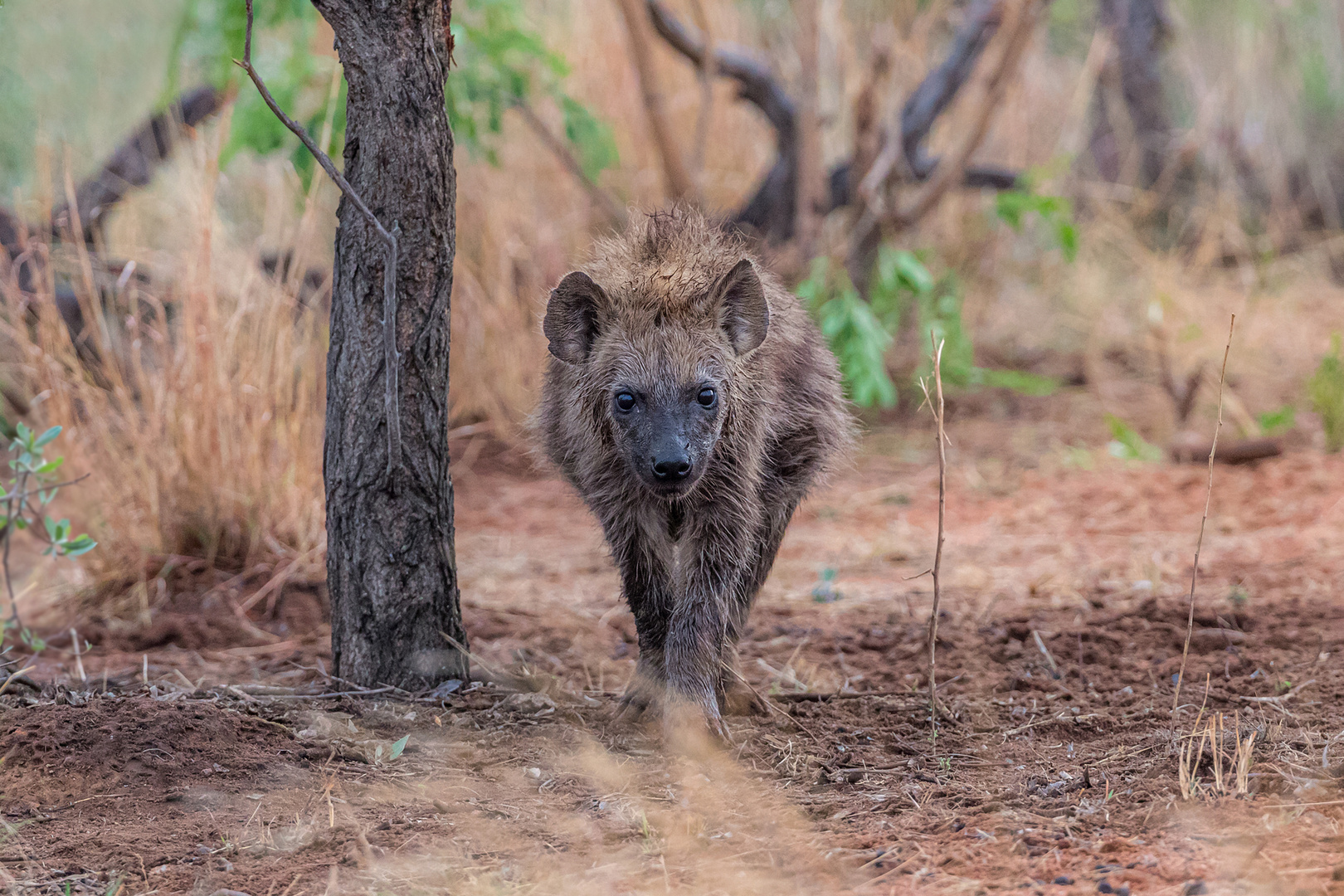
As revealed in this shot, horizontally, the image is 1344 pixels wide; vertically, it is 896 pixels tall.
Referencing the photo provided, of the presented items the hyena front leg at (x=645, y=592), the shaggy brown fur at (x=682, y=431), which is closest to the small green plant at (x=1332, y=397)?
the shaggy brown fur at (x=682, y=431)

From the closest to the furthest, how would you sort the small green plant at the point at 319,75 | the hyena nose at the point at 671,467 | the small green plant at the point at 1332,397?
1. the hyena nose at the point at 671,467
2. the small green plant at the point at 319,75
3. the small green plant at the point at 1332,397

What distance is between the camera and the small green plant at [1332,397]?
7.11m

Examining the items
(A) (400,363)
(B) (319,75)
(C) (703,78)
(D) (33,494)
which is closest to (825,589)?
(A) (400,363)

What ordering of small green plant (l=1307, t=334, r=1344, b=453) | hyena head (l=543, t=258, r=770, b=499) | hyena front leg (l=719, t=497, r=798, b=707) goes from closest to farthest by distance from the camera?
hyena head (l=543, t=258, r=770, b=499) < hyena front leg (l=719, t=497, r=798, b=707) < small green plant (l=1307, t=334, r=1344, b=453)

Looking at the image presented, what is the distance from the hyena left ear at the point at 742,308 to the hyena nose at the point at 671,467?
566 millimetres

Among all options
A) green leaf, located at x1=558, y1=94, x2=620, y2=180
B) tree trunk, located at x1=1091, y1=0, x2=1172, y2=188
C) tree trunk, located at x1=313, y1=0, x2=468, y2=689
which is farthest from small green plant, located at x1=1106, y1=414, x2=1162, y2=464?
tree trunk, located at x1=1091, y1=0, x2=1172, y2=188

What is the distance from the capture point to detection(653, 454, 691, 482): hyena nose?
11.5 ft

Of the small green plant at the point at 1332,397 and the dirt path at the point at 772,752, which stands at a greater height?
the small green plant at the point at 1332,397

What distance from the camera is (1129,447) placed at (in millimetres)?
7551

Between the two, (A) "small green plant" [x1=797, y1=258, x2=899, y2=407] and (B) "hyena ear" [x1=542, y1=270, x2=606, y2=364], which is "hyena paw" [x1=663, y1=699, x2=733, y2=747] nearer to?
(B) "hyena ear" [x1=542, y1=270, x2=606, y2=364]

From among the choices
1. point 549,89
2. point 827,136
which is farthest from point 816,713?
point 827,136

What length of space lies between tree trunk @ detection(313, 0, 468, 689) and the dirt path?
272 mm

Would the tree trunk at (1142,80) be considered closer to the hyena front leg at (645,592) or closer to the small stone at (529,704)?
the hyena front leg at (645,592)

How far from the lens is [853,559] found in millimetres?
6164
